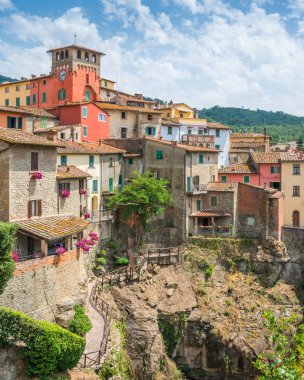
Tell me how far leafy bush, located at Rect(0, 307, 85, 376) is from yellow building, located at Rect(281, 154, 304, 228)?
126 ft

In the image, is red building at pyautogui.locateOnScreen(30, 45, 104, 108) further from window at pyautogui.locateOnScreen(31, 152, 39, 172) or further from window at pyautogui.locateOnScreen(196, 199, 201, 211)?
window at pyautogui.locateOnScreen(31, 152, 39, 172)

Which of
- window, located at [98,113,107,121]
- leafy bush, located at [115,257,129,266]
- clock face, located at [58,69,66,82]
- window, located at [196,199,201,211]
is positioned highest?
clock face, located at [58,69,66,82]

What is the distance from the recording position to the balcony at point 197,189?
174 ft

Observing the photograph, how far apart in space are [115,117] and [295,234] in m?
26.8

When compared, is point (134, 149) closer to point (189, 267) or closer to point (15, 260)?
point (189, 267)

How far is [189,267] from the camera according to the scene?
51.0 metres

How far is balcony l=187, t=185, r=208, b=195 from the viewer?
53062mm

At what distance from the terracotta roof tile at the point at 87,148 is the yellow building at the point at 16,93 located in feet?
65.4

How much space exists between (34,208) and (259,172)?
1325 inches

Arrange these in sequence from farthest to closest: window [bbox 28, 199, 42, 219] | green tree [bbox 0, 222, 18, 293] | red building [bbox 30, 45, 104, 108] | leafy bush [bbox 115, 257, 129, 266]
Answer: red building [bbox 30, 45, 104, 108] < leafy bush [bbox 115, 257, 129, 266] < window [bbox 28, 199, 42, 219] < green tree [bbox 0, 222, 18, 293]

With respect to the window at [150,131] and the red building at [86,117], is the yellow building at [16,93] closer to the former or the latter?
the red building at [86,117]

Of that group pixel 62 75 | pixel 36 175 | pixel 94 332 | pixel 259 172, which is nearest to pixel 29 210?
pixel 36 175

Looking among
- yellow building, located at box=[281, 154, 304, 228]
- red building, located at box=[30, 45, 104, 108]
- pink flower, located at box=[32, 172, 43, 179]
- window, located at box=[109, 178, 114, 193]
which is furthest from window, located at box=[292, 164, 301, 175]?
pink flower, located at box=[32, 172, 43, 179]

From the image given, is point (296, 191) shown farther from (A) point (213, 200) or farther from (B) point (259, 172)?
(A) point (213, 200)
